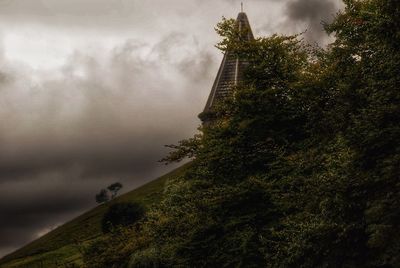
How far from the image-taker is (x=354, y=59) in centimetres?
1814

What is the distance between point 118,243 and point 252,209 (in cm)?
1996

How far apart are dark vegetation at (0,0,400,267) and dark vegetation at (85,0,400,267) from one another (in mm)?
47

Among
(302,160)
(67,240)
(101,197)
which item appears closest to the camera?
(302,160)

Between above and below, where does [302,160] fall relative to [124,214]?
below

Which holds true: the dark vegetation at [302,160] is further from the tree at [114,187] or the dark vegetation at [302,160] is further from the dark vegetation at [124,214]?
the tree at [114,187]

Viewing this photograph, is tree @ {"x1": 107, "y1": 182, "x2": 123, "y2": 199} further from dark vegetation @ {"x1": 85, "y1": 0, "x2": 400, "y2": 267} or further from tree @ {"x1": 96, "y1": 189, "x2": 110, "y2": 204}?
dark vegetation @ {"x1": 85, "y1": 0, "x2": 400, "y2": 267}

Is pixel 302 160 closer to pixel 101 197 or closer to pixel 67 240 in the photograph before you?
pixel 67 240

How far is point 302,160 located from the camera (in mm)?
18312

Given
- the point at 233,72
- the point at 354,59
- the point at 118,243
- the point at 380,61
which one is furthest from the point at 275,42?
the point at 233,72

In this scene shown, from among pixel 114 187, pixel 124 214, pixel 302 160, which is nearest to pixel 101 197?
pixel 114 187

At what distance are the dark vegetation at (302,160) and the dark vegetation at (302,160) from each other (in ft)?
0.15

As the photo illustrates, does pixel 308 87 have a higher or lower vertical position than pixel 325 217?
higher

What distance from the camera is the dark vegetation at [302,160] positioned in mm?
13930

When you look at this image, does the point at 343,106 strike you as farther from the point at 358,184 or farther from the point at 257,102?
the point at 257,102
